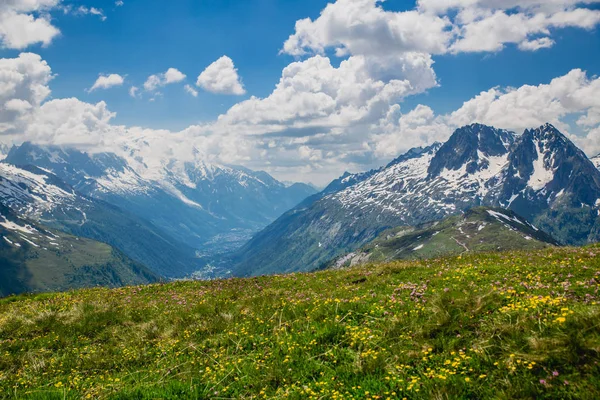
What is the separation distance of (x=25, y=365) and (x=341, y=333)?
1158cm

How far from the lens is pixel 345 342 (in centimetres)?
1172

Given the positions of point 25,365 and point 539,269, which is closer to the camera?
point 25,365

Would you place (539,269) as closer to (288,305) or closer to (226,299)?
(288,305)

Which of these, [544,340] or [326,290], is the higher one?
[544,340]

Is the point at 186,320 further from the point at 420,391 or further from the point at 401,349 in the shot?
the point at 420,391

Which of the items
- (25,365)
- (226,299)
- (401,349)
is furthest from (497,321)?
(25,365)

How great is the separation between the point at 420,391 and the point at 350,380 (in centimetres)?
191

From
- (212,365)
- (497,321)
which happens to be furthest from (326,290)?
(497,321)

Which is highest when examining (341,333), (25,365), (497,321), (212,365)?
(497,321)

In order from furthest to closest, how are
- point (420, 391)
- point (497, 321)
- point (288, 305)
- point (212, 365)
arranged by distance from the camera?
point (288, 305) < point (212, 365) < point (497, 321) < point (420, 391)

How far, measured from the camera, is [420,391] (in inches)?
328

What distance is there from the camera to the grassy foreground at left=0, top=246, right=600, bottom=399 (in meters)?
8.34

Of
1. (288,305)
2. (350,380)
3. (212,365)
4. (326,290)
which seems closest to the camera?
(350,380)

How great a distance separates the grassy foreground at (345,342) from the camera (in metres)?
8.34
